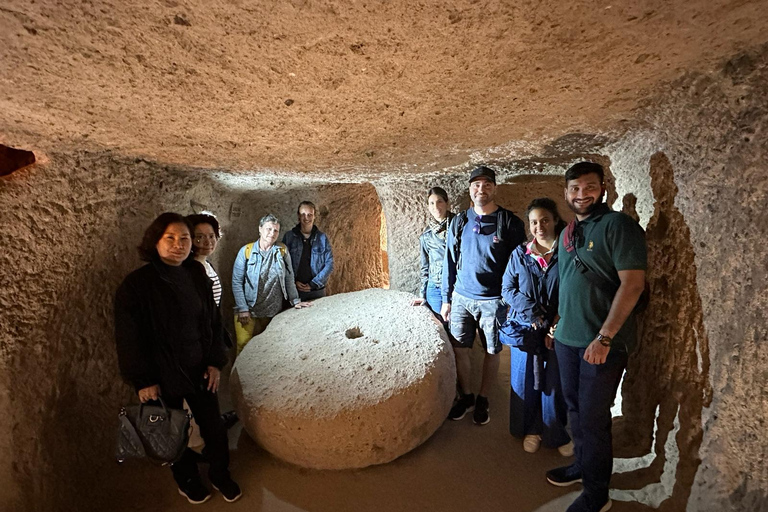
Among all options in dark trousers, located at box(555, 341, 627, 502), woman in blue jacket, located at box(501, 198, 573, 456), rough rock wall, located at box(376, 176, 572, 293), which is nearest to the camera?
dark trousers, located at box(555, 341, 627, 502)

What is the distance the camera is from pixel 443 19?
1.06 metres

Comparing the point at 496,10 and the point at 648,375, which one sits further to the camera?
the point at 648,375

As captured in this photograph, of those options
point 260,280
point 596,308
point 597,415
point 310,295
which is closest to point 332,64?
point 596,308

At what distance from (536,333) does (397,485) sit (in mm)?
1338

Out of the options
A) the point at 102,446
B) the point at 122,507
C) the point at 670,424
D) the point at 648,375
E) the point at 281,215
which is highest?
the point at 281,215

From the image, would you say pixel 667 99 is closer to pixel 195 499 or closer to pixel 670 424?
pixel 670 424

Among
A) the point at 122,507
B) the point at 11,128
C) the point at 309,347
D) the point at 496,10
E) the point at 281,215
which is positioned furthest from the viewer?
the point at 281,215

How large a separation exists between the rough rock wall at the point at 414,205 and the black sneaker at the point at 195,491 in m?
2.57

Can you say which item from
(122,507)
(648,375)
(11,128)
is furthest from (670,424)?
(11,128)

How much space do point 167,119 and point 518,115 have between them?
179 cm

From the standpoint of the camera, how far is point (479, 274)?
2766 millimetres

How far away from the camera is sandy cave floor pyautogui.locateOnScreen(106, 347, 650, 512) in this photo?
2.10m

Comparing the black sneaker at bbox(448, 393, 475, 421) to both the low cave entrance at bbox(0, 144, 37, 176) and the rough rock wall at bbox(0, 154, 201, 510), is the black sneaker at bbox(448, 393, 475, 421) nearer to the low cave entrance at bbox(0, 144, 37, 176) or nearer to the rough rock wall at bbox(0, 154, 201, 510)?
the rough rock wall at bbox(0, 154, 201, 510)

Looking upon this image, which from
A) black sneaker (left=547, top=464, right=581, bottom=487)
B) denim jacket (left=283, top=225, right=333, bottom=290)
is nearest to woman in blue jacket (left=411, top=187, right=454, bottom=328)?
denim jacket (left=283, top=225, right=333, bottom=290)
